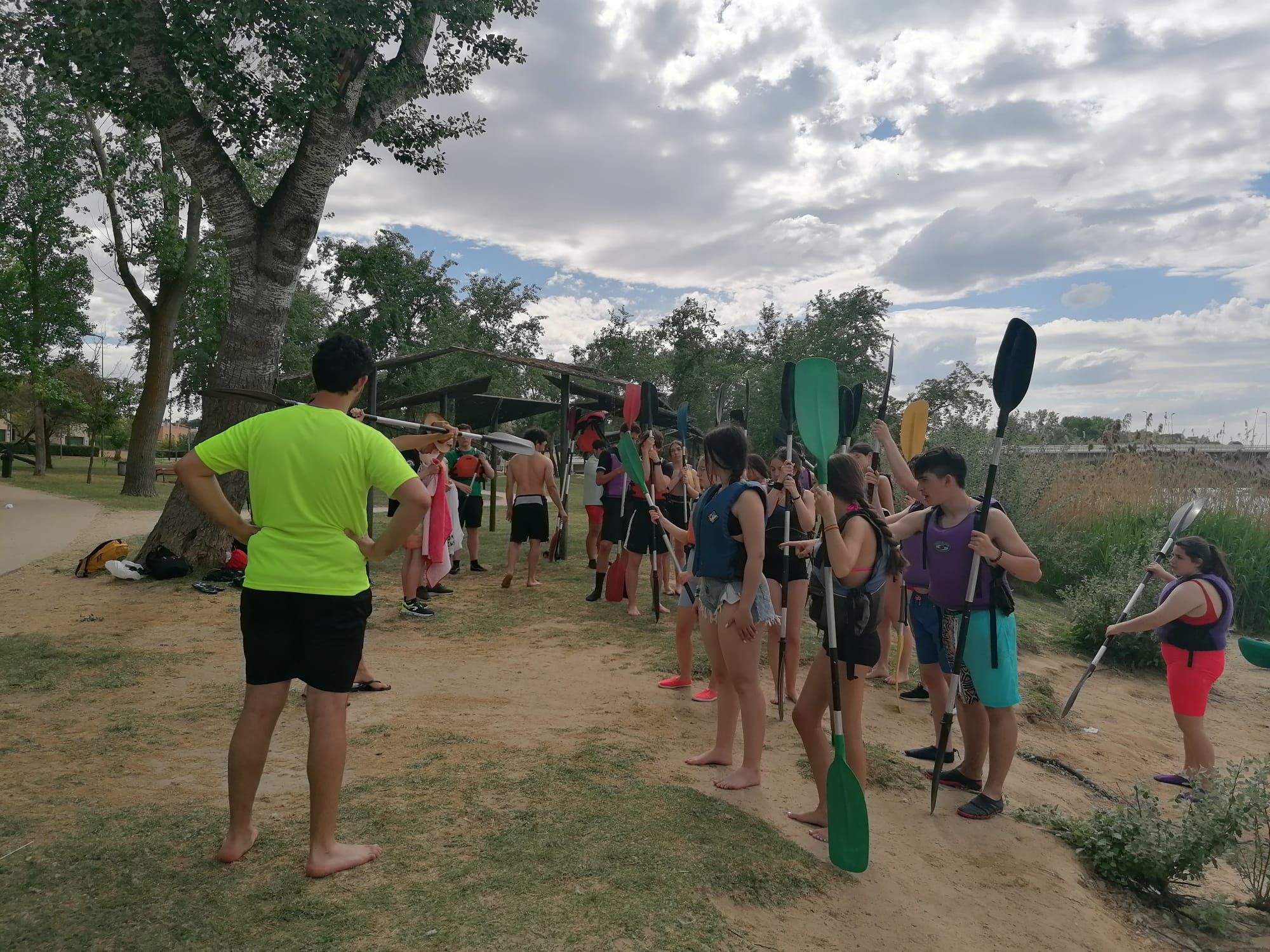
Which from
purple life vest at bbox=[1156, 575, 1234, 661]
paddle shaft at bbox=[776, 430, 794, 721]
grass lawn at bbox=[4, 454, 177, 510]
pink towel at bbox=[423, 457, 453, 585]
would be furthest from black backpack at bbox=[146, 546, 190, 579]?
purple life vest at bbox=[1156, 575, 1234, 661]

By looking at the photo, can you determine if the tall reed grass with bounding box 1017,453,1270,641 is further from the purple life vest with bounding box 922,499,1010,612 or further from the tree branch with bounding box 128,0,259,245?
the tree branch with bounding box 128,0,259,245

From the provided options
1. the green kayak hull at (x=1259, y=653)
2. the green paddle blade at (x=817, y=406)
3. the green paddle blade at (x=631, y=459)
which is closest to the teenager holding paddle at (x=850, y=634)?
the green paddle blade at (x=817, y=406)

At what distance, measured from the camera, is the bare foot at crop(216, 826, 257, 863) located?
2869 millimetres

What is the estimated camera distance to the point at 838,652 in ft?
11.8

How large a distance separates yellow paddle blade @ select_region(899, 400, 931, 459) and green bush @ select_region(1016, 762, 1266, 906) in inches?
91.5

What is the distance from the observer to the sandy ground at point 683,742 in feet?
10.6

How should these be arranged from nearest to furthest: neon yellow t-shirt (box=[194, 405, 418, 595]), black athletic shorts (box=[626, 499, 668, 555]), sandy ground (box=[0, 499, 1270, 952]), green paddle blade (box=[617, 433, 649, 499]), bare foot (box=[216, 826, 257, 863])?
neon yellow t-shirt (box=[194, 405, 418, 595])
bare foot (box=[216, 826, 257, 863])
sandy ground (box=[0, 499, 1270, 952])
green paddle blade (box=[617, 433, 649, 499])
black athletic shorts (box=[626, 499, 668, 555])

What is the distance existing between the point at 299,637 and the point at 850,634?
7.09 feet

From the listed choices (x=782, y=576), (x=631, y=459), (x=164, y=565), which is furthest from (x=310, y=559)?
(x=164, y=565)

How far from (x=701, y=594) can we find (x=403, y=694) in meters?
2.31

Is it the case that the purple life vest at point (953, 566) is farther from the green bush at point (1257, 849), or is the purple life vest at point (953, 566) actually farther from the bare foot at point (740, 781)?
the green bush at point (1257, 849)

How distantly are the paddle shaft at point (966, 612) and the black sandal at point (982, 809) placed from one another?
6.1 inches

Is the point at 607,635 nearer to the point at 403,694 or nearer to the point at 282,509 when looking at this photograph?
the point at 403,694

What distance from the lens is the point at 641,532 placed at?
7906 millimetres
